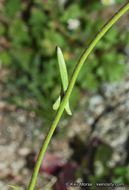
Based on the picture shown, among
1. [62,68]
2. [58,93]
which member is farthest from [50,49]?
[62,68]

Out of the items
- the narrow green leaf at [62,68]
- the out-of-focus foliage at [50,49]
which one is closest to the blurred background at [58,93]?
the out-of-focus foliage at [50,49]

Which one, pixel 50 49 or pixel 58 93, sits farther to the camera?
pixel 50 49

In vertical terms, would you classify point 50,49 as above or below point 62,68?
above

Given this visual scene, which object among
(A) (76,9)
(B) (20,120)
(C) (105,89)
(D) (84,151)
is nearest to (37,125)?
(B) (20,120)

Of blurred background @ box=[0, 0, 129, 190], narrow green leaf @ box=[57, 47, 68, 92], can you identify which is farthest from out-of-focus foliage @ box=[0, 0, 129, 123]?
narrow green leaf @ box=[57, 47, 68, 92]

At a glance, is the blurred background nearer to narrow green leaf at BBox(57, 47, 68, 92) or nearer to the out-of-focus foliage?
the out-of-focus foliage

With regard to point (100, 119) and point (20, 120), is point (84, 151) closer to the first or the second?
point (100, 119)

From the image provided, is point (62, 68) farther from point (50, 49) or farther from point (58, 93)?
point (50, 49)

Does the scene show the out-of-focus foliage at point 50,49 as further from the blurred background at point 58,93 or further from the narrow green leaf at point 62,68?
the narrow green leaf at point 62,68
